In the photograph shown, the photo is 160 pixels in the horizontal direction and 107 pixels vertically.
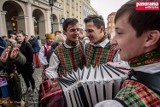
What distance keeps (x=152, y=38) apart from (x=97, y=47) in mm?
1248

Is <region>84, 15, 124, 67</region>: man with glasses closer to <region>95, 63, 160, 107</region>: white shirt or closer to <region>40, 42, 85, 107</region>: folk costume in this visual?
<region>40, 42, 85, 107</region>: folk costume

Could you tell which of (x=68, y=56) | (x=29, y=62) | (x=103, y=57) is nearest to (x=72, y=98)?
(x=103, y=57)

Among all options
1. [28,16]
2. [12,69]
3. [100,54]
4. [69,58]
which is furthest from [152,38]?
[28,16]

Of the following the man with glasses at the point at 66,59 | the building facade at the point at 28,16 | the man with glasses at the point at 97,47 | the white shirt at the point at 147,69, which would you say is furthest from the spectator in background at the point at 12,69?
the building facade at the point at 28,16

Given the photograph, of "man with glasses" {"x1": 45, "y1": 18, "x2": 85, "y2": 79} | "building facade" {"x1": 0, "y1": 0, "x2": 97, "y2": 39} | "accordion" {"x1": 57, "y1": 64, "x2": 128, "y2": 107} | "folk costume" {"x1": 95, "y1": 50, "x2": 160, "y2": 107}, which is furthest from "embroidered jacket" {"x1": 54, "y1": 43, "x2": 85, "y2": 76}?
"building facade" {"x1": 0, "y1": 0, "x2": 97, "y2": 39}

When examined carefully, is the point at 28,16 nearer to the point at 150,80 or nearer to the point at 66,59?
the point at 66,59

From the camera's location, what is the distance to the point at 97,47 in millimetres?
1819

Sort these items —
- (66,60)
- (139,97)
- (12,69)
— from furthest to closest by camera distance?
(12,69)
(66,60)
(139,97)

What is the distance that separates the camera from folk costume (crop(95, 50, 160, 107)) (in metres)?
0.51

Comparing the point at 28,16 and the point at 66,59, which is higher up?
the point at 28,16

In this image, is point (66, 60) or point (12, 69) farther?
point (12, 69)

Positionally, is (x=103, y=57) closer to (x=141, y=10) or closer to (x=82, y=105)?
(x=82, y=105)

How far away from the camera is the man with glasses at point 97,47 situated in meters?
1.73

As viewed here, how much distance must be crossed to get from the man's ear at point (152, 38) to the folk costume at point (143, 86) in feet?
0.11
